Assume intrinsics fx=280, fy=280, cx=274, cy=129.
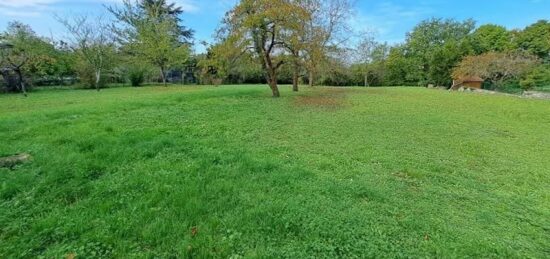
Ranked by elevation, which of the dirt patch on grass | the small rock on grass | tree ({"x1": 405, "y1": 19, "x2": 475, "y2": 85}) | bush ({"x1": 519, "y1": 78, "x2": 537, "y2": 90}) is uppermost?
tree ({"x1": 405, "y1": 19, "x2": 475, "y2": 85})

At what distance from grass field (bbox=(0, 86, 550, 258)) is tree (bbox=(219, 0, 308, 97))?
693cm

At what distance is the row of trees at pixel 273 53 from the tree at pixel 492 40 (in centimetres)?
11

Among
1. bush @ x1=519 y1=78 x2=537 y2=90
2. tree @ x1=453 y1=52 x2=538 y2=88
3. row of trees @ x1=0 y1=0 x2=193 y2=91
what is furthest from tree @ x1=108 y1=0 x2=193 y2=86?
bush @ x1=519 y1=78 x2=537 y2=90

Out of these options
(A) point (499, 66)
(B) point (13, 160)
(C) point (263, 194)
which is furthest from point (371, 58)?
(B) point (13, 160)

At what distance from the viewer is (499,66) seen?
26.9 metres

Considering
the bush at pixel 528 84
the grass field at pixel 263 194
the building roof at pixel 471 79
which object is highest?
the building roof at pixel 471 79

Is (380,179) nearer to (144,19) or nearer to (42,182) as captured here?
(42,182)

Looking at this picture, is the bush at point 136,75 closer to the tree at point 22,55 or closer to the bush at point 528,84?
the tree at point 22,55

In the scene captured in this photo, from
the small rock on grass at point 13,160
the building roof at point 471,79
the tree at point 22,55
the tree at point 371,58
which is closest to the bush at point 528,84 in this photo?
the building roof at point 471,79

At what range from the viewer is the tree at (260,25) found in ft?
37.9

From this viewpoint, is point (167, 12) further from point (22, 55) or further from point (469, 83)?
point (469, 83)

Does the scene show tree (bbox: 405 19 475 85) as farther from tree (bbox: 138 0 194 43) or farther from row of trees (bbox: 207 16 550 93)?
tree (bbox: 138 0 194 43)

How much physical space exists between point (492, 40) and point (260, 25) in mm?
36961

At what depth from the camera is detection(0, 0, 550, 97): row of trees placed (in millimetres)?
12781
